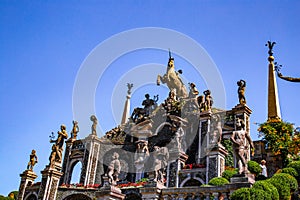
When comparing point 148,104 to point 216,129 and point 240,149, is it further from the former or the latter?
point 240,149

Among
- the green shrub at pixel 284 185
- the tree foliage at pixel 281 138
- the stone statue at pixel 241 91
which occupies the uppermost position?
the stone statue at pixel 241 91

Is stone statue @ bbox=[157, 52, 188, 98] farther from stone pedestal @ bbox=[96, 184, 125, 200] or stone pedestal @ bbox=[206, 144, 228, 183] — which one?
stone pedestal @ bbox=[96, 184, 125, 200]

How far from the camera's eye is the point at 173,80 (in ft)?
105

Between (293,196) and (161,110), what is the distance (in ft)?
54.0

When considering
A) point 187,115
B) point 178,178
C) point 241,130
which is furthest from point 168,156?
point 241,130

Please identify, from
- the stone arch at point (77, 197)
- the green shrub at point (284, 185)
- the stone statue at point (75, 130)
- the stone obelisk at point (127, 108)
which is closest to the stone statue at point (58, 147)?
the stone arch at point (77, 197)

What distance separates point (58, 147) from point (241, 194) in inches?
806

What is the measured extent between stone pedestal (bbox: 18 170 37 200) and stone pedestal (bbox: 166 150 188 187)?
13.0 meters

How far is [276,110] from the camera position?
1220 inches

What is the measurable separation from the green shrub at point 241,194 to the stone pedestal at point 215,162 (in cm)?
1107

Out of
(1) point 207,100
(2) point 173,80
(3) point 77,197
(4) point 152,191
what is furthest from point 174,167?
(2) point 173,80

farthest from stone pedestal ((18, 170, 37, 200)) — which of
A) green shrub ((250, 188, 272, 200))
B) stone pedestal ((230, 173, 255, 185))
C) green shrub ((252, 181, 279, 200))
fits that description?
green shrub ((250, 188, 272, 200))

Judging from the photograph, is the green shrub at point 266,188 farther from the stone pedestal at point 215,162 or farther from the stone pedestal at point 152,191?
the stone pedestal at point 215,162

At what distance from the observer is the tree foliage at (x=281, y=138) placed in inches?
809
